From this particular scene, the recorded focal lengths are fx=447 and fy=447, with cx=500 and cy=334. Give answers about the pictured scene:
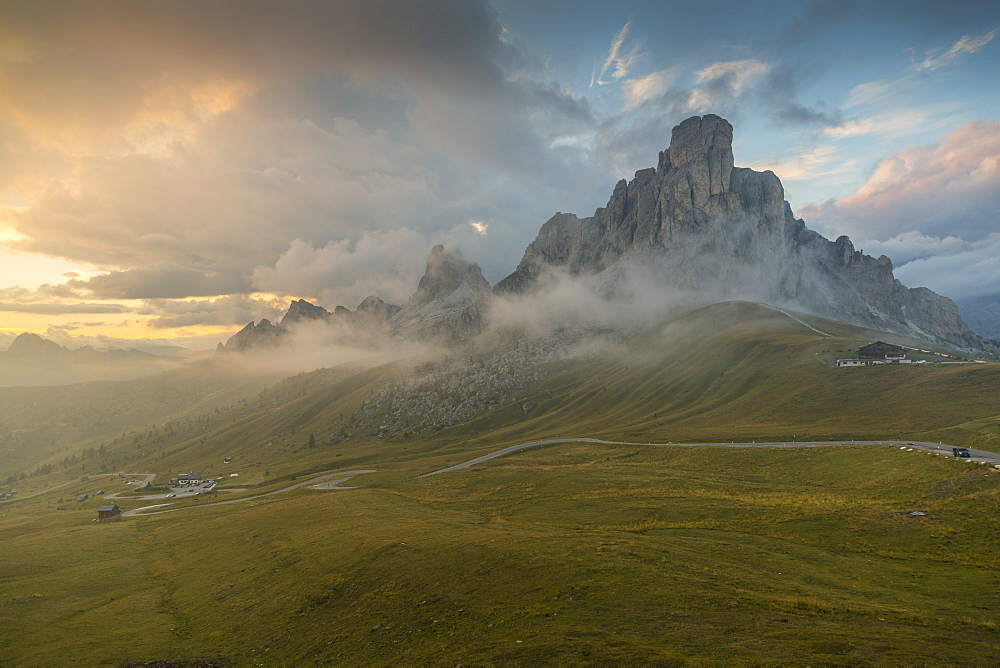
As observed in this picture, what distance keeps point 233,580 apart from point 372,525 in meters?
20.0

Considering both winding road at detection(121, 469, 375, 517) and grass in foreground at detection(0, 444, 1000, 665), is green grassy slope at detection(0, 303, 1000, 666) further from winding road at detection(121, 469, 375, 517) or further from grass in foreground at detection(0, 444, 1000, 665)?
winding road at detection(121, 469, 375, 517)

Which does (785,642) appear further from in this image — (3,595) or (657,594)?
(3,595)

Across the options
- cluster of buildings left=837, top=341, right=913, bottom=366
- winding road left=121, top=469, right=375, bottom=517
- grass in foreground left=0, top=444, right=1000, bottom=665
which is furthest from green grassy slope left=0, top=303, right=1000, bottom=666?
cluster of buildings left=837, top=341, right=913, bottom=366

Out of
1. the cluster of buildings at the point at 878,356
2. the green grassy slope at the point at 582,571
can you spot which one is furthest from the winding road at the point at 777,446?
the cluster of buildings at the point at 878,356

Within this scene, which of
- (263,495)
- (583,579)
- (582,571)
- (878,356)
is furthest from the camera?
(878,356)

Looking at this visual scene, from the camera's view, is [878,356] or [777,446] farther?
[878,356]

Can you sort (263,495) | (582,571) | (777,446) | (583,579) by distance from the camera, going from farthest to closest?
(263,495) → (777,446) → (582,571) → (583,579)

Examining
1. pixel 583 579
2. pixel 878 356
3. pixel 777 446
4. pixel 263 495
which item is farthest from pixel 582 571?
pixel 878 356

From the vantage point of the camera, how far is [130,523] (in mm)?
119062

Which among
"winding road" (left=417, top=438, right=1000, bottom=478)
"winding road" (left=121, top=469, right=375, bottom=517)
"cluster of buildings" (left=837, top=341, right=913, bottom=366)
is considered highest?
"cluster of buildings" (left=837, top=341, right=913, bottom=366)

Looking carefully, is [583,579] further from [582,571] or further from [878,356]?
[878,356]

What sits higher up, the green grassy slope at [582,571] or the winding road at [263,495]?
the green grassy slope at [582,571]

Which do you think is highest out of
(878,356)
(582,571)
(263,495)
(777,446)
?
(878,356)

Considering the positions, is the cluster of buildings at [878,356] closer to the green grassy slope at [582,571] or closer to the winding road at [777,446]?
the green grassy slope at [582,571]
